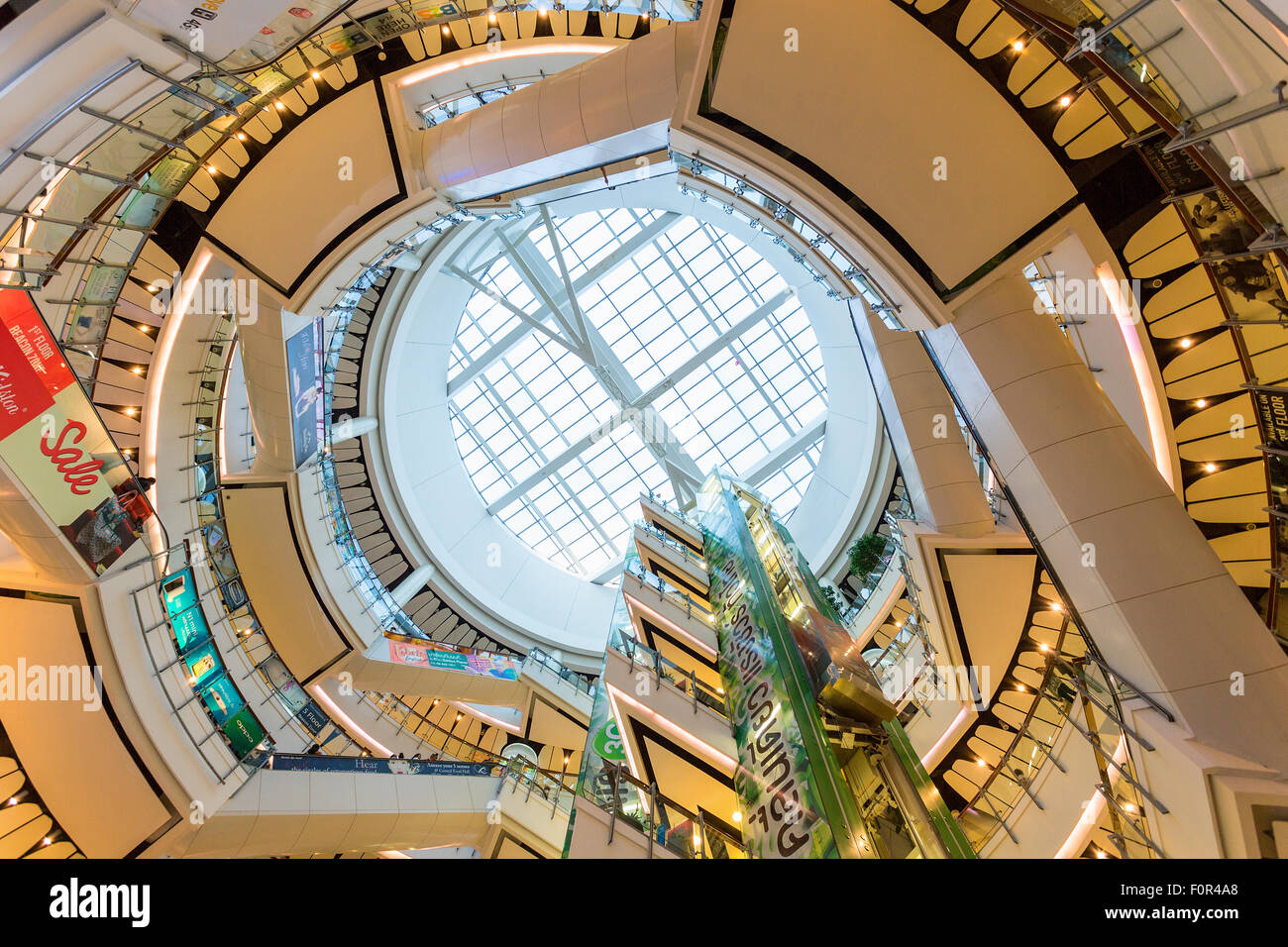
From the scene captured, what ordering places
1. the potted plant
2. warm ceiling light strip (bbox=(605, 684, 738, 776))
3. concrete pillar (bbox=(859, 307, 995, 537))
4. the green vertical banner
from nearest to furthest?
1. the green vertical banner
2. warm ceiling light strip (bbox=(605, 684, 738, 776))
3. concrete pillar (bbox=(859, 307, 995, 537))
4. the potted plant

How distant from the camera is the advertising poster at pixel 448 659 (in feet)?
53.5

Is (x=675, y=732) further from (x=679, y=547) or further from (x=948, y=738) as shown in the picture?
(x=679, y=547)

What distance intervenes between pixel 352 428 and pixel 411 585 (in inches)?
213

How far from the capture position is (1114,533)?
227 inches

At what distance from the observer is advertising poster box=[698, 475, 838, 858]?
498 cm

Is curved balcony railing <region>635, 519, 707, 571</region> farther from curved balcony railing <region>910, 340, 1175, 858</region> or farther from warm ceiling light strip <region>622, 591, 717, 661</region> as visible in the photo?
curved balcony railing <region>910, 340, 1175, 858</region>

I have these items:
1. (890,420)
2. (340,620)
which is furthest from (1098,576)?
(340,620)

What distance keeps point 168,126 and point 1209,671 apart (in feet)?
33.0

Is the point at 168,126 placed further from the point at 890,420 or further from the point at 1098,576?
the point at 890,420

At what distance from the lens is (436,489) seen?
22.3 meters

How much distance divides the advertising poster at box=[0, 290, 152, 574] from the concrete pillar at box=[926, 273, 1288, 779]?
935cm

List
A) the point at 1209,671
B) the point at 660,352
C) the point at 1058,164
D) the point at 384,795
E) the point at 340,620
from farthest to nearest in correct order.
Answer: the point at 660,352, the point at 340,620, the point at 384,795, the point at 1058,164, the point at 1209,671

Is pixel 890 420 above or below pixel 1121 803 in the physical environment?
above

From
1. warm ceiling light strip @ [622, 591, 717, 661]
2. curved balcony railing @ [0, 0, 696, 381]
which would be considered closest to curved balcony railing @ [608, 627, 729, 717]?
warm ceiling light strip @ [622, 591, 717, 661]
